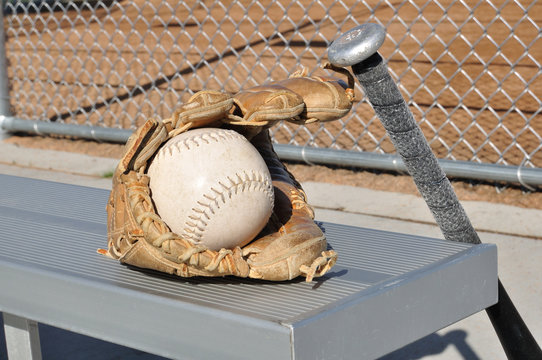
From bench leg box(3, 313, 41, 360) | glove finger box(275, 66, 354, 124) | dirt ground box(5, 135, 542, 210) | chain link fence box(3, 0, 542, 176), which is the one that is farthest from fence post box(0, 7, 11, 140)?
glove finger box(275, 66, 354, 124)

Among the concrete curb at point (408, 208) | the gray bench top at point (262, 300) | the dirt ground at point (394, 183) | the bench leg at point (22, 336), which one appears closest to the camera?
the gray bench top at point (262, 300)

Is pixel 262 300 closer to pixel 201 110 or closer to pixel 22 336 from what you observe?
pixel 201 110

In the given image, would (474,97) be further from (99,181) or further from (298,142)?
(99,181)

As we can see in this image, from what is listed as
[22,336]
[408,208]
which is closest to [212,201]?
[22,336]

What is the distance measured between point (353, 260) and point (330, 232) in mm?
256

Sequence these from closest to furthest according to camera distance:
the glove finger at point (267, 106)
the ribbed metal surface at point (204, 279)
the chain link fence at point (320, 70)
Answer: the ribbed metal surface at point (204, 279) < the glove finger at point (267, 106) < the chain link fence at point (320, 70)

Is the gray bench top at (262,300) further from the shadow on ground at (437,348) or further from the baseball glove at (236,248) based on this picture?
the shadow on ground at (437,348)

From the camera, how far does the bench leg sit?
5.87 ft

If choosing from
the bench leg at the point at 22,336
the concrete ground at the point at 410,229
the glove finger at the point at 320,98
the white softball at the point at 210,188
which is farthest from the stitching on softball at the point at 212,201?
the concrete ground at the point at 410,229

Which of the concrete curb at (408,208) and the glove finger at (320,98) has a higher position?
the glove finger at (320,98)

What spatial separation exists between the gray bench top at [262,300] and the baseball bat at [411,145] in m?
0.08

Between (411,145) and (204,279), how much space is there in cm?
50

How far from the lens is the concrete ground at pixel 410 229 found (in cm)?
243

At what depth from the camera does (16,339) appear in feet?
5.97
